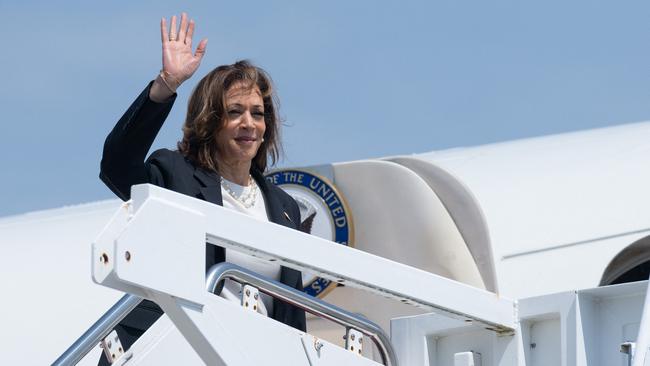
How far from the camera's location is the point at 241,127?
5.19m

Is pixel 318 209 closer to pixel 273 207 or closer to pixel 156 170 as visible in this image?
pixel 273 207

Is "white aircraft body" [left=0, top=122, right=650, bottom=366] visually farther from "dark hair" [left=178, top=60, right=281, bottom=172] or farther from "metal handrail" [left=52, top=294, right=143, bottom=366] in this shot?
"dark hair" [left=178, top=60, right=281, bottom=172]

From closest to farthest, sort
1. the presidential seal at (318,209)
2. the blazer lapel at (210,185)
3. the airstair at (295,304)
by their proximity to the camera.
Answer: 1. the airstair at (295,304)
2. the blazer lapel at (210,185)
3. the presidential seal at (318,209)

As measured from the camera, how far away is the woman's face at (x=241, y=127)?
5.18m

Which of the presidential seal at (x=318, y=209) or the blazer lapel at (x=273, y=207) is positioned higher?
the presidential seal at (x=318, y=209)

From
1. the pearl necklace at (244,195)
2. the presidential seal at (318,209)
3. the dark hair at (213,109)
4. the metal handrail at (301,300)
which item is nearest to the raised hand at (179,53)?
the dark hair at (213,109)

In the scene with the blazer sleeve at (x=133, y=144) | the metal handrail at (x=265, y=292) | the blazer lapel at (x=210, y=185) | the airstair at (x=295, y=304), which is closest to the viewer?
the airstair at (x=295, y=304)

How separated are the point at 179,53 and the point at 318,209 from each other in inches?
120

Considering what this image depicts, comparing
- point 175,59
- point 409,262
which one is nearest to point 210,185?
point 175,59

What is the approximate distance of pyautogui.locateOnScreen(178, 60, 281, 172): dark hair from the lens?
204 inches

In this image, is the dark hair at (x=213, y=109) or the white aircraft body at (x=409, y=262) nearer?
the white aircraft body at (x=409, y=262)

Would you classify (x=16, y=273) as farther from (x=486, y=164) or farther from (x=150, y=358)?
(x=150, y=358)

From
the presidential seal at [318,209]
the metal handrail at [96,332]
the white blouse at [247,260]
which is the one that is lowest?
the metal handrail at [96,332]

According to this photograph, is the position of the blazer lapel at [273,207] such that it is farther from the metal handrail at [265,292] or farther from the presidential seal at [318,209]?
the presidential seal at [318,209]
